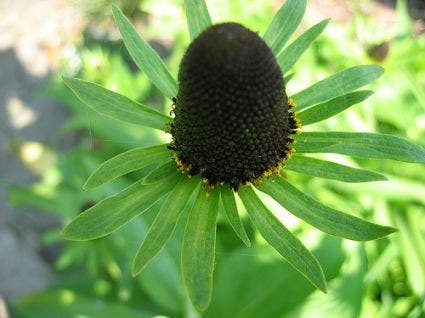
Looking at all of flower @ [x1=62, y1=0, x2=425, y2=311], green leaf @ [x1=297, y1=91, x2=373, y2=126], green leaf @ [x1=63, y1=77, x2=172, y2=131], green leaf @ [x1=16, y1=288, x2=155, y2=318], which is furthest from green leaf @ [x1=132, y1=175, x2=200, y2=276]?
green leaf @ [x1=16, y1=288, x2=155, y2=318]

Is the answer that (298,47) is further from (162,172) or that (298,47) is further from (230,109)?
(162,172)

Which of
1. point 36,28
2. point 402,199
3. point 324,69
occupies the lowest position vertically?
point 402,199

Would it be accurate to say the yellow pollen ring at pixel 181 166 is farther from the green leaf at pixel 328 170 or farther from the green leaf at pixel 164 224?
the green leaf at pixel 328 170

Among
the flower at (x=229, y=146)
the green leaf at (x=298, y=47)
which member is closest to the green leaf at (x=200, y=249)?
the flower at (x=229, y=146)

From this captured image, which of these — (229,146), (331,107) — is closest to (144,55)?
(229,146)

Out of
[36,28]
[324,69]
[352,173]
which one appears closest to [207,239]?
[352,173]

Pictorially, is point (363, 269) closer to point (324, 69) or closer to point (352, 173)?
point (352, 173)
